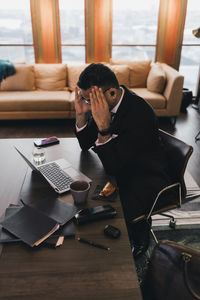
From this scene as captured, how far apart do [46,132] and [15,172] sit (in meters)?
2.36

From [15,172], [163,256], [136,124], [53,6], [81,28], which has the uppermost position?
[53,6]

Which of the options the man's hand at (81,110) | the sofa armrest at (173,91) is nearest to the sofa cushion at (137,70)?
the sofa armrest at (173,91)

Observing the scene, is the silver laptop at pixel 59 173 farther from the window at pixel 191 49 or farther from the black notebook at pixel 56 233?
the window at pixel 191 49

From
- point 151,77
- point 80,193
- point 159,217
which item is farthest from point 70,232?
point 151,77

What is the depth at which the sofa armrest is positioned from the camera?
3.70 metres

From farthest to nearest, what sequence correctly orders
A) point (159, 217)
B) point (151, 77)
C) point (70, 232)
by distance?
point (151, 77)
point (159, 217)
point (70, 232)

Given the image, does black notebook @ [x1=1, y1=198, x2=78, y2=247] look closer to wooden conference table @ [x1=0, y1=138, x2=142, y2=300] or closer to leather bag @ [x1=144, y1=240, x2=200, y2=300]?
wooden conference table @ [x1=0, y1=138, x2=142, y2=300]

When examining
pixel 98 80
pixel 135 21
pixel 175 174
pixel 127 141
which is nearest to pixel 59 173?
pixel 127 141

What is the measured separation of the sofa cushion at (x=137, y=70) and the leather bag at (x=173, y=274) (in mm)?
3523

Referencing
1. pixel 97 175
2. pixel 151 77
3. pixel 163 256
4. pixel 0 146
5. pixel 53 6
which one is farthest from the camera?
pixel 53 6

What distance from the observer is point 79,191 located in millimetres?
1157

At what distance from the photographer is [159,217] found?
2.11 metres

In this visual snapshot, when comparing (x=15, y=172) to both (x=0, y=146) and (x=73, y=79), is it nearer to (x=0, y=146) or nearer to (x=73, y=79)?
(x=0, y=146)

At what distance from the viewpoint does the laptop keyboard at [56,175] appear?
4.34ft
